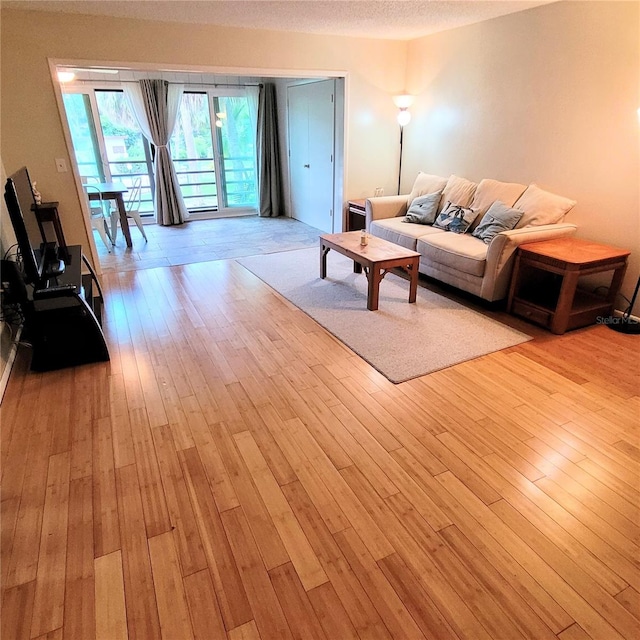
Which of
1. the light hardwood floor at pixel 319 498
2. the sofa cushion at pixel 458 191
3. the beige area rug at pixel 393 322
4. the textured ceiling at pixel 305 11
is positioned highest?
the textured ceiling at pixel 305 11

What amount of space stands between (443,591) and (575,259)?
8.20 ft

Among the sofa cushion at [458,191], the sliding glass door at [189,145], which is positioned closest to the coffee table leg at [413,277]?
the sofa cushion at [458,191]

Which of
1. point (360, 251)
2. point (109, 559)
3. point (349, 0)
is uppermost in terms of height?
point (349, 0)

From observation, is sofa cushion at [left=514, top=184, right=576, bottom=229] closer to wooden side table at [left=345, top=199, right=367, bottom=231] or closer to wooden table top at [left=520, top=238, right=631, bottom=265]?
wooden table top at [left=520, top=238, right=631, bottom=265]

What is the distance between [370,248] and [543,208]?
150 centimetres

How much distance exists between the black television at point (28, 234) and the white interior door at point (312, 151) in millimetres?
3530

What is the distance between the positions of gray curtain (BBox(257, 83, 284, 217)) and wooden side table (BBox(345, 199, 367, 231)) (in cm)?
222

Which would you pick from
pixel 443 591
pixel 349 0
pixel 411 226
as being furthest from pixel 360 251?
pixel 443 591

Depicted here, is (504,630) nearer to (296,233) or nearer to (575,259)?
(575,259)

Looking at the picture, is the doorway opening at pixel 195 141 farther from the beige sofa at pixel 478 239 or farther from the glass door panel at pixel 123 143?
the beige sofa at pixel 478 239

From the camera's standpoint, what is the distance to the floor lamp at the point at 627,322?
325 cm

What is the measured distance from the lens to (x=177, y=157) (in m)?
7.03

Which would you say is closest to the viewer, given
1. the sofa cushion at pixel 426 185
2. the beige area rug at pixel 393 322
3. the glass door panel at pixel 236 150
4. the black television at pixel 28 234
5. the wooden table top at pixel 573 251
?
the black television at pixel 28 234

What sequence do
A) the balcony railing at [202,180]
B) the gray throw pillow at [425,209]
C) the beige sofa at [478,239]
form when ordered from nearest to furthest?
the beige sofa at [478,239] → the gray throw pillow at [425,209] → the balcony railing at [202,180]
